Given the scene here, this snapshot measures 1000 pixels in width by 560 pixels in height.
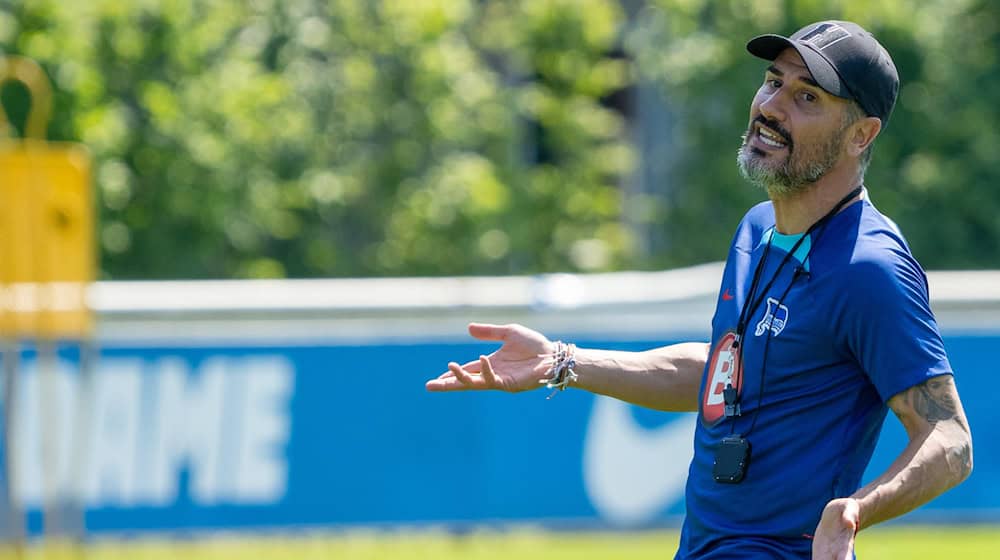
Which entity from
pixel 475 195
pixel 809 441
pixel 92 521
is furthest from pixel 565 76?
pixel 809 441

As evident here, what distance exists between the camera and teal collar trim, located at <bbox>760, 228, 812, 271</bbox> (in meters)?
3.91

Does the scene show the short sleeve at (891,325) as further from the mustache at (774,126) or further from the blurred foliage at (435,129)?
the blurred foliage at (435,129)

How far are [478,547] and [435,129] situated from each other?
9142 mm

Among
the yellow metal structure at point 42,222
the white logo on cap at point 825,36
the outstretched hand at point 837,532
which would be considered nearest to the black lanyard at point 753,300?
the white logo on cap at point 825,36

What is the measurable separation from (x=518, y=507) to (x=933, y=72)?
10748 millimetres

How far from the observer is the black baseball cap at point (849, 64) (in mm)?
3865

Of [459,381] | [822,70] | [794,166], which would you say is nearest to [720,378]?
[794,166]

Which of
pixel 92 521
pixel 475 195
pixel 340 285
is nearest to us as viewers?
pixel 92 521

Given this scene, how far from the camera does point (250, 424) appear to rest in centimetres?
1034

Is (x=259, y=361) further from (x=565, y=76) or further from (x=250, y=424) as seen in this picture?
(x=565, y=76)

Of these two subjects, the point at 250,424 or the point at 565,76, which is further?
the point at 565,76

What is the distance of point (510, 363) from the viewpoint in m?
4.39

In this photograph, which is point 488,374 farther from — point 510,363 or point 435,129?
point 435,129

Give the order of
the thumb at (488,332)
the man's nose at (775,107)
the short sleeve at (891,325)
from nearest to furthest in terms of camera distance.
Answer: the short sleeve at (891,325) → the man's nose at (775,107) → the thumb at (488,332)
